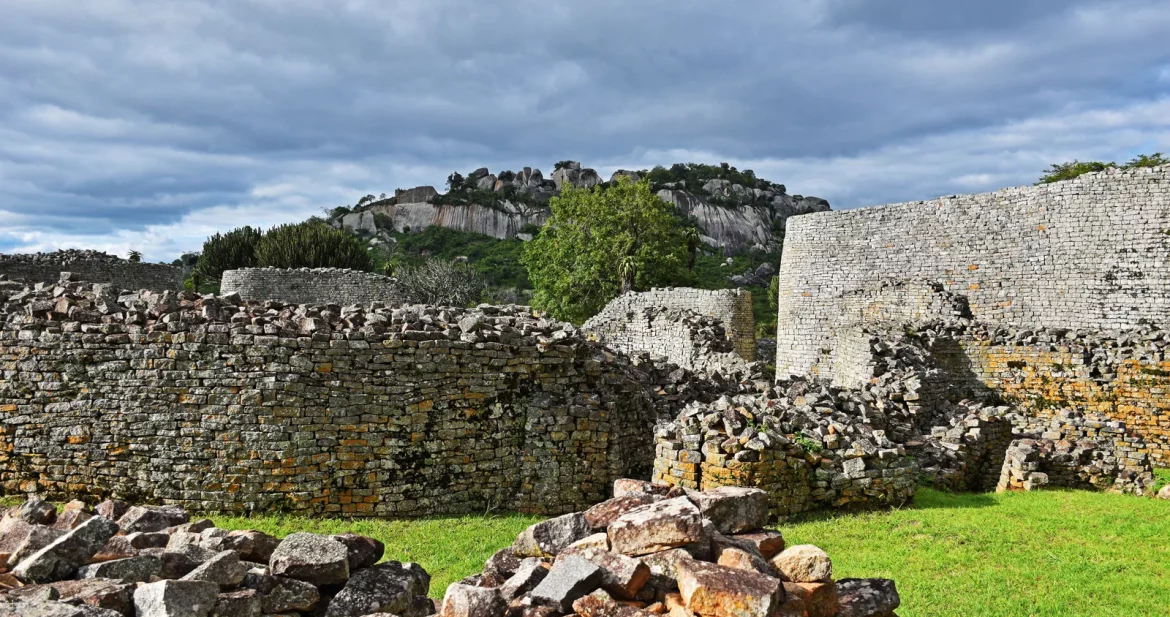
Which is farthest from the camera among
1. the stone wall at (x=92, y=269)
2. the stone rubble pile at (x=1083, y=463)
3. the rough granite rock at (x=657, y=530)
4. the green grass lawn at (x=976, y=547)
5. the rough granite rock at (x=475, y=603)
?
the stone wall at (x=92, y=269)

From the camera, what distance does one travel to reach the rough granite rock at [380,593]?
170 inches

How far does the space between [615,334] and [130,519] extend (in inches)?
769

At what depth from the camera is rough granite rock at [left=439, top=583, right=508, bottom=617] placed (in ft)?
12.9

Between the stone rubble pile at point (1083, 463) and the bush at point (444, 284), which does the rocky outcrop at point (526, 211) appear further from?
the stone rubble pile at point (1083, 463)

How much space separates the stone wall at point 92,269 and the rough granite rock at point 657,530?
730 inches

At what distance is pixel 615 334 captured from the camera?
24.1 m

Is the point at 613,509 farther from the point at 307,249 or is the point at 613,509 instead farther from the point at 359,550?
the point at 307,249

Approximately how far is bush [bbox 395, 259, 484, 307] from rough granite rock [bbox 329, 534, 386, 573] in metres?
39.5

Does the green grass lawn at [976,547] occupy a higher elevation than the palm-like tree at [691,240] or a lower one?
lower

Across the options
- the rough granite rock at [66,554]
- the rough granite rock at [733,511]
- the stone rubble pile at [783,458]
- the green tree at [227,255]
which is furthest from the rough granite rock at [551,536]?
the green tree at [227,255]

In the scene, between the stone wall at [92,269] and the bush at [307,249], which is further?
the bush at [307,249]

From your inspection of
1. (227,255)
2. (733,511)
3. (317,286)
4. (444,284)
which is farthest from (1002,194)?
(227,255)

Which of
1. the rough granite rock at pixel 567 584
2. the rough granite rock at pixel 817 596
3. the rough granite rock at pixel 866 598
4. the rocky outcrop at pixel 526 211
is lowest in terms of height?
the rough granite rock at pixel 866 598

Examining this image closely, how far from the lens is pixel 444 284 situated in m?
46.6
